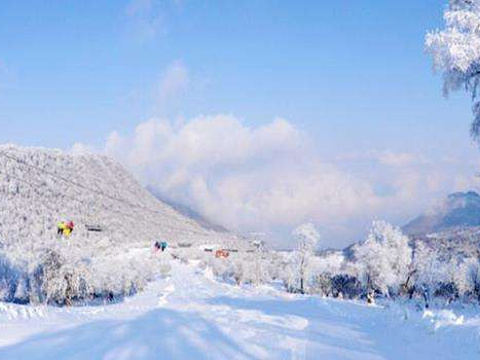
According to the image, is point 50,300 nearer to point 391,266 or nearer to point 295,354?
point 391,266

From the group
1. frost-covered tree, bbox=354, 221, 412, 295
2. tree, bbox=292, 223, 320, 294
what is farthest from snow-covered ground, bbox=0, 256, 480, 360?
tree, bbox=292, 223, 320, 294

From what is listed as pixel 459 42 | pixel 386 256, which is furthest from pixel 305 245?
pixel 459 42

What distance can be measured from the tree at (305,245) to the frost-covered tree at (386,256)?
16568 mm

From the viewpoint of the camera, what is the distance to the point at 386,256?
269ft

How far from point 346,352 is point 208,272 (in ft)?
596

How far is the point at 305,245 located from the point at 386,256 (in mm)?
22818

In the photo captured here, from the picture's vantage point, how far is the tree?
334 ft

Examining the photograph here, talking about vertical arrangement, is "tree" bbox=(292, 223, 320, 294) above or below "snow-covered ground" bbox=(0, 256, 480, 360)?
above

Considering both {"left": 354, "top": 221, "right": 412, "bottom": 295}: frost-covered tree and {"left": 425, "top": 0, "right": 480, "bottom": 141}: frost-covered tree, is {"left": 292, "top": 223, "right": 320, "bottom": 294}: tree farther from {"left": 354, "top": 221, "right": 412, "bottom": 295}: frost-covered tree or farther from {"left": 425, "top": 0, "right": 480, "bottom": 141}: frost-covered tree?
{"left": 425, "top": 0, "right": 480, "bottom": 141}: frost-covered tree

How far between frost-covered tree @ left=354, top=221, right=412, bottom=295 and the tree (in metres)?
16.6

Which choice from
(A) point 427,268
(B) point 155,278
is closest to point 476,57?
(A) point 427,268

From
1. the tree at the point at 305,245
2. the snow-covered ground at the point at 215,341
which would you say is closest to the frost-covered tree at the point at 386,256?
the tree at the point at 305,245

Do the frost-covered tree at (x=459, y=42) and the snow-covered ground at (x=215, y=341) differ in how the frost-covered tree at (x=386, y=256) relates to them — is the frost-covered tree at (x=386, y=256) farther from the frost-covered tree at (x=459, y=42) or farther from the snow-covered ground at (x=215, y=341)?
the frost-covered tree at (x=459, y=42)

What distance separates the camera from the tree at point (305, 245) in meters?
102
